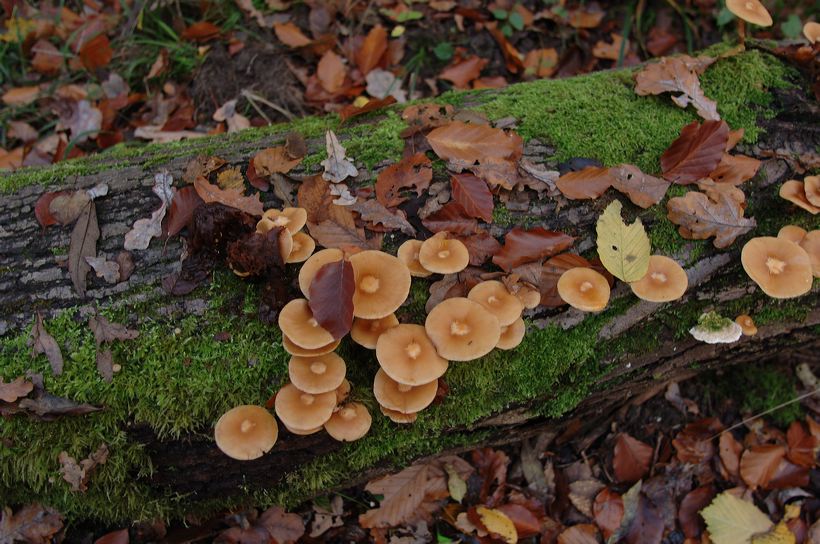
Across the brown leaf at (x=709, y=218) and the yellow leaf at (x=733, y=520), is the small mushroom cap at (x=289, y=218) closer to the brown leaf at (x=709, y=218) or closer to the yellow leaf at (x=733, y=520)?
the brown leaf at (x=709, y=218)

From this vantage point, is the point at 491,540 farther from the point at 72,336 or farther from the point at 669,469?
the point at 72,336

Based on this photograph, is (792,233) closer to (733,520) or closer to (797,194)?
(797,194)

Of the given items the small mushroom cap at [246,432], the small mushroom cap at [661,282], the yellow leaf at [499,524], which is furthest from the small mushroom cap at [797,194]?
the small mushroom cap at [246,432]

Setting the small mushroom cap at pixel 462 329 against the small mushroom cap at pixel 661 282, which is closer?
the small mushroom cap at pixel 462 329

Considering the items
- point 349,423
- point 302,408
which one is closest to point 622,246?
point 349,423

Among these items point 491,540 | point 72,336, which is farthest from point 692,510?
point 72,336

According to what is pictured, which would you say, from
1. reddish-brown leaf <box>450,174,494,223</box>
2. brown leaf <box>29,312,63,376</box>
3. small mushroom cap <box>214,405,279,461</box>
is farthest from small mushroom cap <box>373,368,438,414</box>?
brown leaf <box>29,312,63,376</box>
